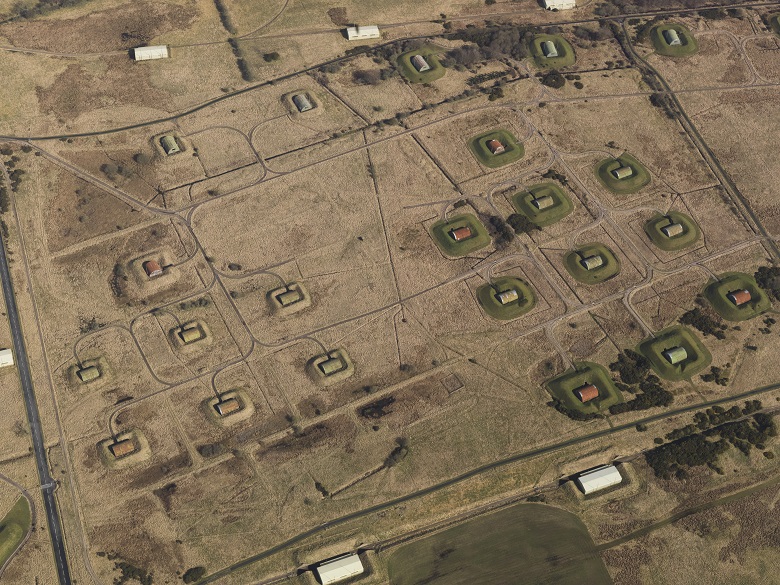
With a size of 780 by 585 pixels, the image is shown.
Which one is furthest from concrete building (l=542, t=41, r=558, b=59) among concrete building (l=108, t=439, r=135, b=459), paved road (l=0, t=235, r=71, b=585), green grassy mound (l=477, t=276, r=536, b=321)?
paved road (l=0, t=235, r=71, b=585)

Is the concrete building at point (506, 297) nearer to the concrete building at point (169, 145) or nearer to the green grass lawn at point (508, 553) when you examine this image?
the green grass lawn at point (508, 553)

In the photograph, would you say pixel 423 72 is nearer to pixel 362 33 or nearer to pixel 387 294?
pixel 362 33

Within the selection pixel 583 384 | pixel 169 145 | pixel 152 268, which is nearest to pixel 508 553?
pixel 583 384

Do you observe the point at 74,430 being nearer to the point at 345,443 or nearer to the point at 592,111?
the point at 345,443

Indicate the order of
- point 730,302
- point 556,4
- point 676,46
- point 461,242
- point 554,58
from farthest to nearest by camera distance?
point 556,4 → point 676,46 → point 554,58 → point 461,242 → point 730,302

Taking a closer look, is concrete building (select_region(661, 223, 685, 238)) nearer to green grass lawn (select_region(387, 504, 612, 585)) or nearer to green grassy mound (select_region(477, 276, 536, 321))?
green grassy mound (select_region(477, 276, 536, 321))

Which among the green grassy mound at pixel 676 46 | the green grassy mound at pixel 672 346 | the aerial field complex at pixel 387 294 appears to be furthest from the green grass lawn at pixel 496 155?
the green grassy mound at pixel 676 46

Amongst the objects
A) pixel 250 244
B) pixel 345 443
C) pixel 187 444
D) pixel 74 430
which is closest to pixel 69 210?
pixel 250 244
